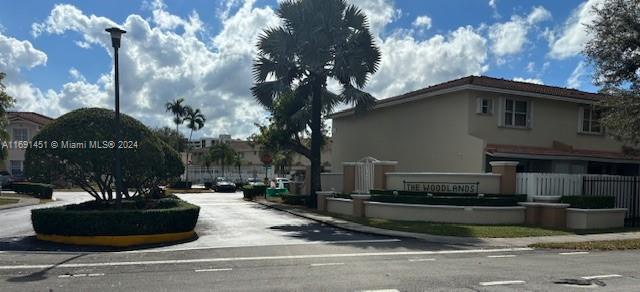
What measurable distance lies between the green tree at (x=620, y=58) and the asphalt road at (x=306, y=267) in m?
9.52

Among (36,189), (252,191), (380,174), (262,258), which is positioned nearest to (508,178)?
(380,174)

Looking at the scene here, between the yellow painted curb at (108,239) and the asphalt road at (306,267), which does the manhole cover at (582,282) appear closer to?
the asphalt road at (306,267)

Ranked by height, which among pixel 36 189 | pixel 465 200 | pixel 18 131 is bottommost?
pixel 36 189

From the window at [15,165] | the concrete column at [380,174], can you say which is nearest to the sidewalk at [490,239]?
the concrete column at [380,174]

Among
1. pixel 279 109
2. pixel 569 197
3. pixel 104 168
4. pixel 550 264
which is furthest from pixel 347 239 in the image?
pixel 279 109

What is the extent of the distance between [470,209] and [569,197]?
11.6ft

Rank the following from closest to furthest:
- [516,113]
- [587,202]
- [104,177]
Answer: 1. [104,177]
2. [587,202]
3. [516,113]

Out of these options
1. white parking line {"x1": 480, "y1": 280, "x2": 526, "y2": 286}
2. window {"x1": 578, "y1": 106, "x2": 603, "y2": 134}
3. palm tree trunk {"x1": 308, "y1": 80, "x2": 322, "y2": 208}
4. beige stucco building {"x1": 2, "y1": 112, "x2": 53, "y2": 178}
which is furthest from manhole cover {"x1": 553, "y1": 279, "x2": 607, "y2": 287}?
beige stucco building {"x1": 2, "y1": 112, "x2": 53, "y2": 178}

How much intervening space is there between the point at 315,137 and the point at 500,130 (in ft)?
28.3

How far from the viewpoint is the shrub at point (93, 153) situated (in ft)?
48.1

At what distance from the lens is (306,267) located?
403 inches

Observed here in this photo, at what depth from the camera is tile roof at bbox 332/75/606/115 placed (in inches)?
932

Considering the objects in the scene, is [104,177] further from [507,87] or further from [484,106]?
[507,87]

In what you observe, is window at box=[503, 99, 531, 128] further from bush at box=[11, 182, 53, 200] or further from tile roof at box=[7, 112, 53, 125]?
tile roof at box=[7, 112, 53, 125]
